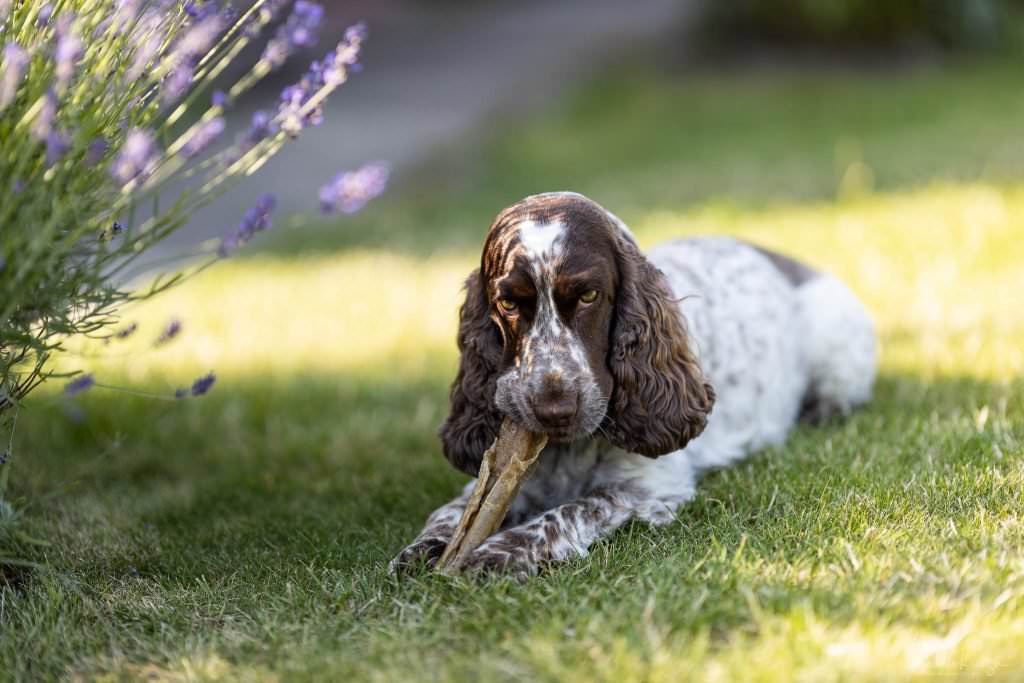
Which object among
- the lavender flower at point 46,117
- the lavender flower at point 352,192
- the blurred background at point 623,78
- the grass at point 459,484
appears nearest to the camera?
the lavender flower at point 46,117

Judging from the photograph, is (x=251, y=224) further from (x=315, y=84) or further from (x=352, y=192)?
(x=315, y=84)

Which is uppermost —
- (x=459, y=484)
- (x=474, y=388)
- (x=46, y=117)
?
(x=46, y=117)

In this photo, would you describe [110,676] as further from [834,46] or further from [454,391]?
[834,46]

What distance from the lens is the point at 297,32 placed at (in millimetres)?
3494

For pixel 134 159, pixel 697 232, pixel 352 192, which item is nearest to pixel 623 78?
pixel 697 232

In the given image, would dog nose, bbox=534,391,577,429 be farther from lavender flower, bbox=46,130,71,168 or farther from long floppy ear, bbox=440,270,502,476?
lavender flower, bbox=46,130,71,168

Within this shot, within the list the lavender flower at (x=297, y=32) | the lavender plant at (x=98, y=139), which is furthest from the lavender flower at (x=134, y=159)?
the lavender flower at (x=297, y=32)

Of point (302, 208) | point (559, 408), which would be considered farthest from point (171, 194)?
point (559, 408)

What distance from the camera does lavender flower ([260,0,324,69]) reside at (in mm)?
3465

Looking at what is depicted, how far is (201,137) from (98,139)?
11.9 inches

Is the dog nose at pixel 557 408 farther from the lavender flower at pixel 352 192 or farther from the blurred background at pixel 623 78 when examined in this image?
the blurred background at pixel 623 78

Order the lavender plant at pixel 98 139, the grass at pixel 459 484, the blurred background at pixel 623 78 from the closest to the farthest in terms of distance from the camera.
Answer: the grass at pixel 459 484
the lavender plant at pixel 98 139
the blurred background at pixel 623 78

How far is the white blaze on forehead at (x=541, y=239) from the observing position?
349cm

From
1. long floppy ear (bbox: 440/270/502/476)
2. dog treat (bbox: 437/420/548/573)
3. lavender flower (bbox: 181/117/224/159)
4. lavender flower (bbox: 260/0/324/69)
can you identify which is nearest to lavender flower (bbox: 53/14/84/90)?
lavender flower (bbox: 181/117/224/159)
